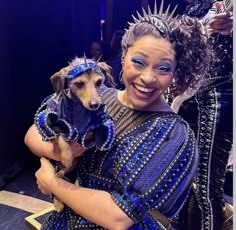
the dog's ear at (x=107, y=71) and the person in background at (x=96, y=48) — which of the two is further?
the person in background at (x=96, y=48)

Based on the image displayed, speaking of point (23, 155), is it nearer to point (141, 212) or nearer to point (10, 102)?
point (10, 102)

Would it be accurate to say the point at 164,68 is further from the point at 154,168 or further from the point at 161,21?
the point at 154,168

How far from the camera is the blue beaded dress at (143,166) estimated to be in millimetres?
746

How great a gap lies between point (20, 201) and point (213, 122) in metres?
1.59

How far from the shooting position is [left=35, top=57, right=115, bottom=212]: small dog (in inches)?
29.5

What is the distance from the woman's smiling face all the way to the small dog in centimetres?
6

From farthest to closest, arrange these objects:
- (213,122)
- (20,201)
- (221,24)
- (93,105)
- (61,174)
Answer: (20,201) < (213,122) < (221,24) < (61,174) < (93,105)

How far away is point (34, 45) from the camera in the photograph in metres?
1.48

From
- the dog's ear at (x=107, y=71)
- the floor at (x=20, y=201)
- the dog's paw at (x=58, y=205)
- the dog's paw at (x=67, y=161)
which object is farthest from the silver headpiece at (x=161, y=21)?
the floor at (x=20, y=201)

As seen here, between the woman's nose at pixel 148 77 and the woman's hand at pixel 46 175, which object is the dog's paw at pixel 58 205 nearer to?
the woman's hand at pixel 46 175

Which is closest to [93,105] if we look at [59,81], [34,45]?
[59,81]

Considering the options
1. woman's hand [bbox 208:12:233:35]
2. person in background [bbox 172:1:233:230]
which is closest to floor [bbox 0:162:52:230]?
person in background [bbox 172:1:233:230]

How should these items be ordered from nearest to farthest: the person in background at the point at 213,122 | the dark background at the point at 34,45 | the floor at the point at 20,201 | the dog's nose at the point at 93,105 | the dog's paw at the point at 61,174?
the dog's nose at the point at 93,105 → the dog's paw at the point at 61,174 → the person in background at the point at 213,122 → the dark background at the point at 34,45 → the floor at the point at 20,201

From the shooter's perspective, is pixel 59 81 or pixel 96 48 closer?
pixel 59 81
